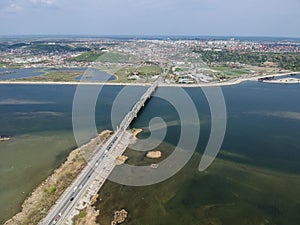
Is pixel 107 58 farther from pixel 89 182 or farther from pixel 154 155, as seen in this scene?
pixel 89 182

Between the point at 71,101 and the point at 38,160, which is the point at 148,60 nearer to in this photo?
the point at 71,101

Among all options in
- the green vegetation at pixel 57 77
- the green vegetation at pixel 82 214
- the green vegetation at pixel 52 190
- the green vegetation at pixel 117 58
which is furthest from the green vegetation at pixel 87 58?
the green vegetation at pixel 82 214

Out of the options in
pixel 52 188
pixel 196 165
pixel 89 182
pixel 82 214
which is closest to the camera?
pixel 82 214

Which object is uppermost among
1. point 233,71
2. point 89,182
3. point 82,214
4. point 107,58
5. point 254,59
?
point 89,182

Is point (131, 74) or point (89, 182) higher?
point (89, 182)

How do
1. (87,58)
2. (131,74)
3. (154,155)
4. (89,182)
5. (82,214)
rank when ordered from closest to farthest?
(82,214) < (89,182) < (154,155) < (131,74) < (87,58)

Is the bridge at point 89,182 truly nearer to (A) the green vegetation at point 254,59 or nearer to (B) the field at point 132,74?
(B) the field at point 132,74

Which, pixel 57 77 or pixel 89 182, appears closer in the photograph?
pixel 89 182

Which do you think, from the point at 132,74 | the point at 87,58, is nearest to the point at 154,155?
the point at 132,74
